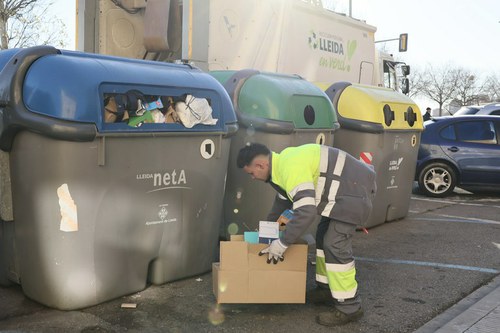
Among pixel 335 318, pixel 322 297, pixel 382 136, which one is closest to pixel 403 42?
pixel 382 136

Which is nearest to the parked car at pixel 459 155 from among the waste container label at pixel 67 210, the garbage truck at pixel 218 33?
the garbage truck at pixel 218 33

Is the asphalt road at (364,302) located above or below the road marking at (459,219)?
below

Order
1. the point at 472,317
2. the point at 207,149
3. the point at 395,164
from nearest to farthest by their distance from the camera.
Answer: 1. the point at 472,317
2. the point at 207,149
3. the point at 395,164

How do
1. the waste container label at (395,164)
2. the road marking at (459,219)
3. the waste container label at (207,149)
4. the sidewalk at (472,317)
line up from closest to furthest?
the sidewalk at (472,317), the waste container label at (207,149), the waste container label at (395,164), the road marking at (459,219)

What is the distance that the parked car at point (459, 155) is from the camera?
965 centimetres

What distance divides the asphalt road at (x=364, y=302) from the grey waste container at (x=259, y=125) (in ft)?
2.83

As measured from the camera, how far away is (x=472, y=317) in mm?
3939

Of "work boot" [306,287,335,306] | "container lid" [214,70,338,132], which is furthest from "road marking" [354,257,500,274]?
"container lid" [214,70,338,132]

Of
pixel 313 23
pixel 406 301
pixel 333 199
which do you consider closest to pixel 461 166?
pixel 313 23

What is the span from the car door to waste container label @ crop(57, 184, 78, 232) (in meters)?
7.49

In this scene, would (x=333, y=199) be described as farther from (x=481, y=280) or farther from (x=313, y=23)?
(x=313, y=23)

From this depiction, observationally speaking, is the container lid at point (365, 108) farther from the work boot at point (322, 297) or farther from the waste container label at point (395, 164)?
the work boot at point (322, 297)

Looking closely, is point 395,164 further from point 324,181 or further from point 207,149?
point 324,181

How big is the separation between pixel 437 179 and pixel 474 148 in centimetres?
80
